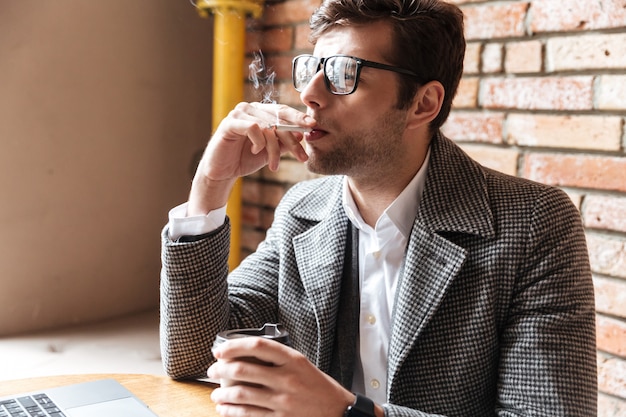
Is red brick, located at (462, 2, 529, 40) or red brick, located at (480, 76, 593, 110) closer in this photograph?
red brick, located at (480, 76, 593, 110)

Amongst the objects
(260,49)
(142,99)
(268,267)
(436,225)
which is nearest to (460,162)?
(436,225)

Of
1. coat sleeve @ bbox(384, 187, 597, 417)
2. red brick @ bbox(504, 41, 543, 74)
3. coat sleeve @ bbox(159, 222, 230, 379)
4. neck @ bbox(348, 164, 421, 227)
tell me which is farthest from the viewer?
red brick @ bbox(504, 41, 543, 74)

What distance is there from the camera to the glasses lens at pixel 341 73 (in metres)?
1.45

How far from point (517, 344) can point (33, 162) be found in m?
1.78

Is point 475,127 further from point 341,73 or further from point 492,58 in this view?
point 341,73

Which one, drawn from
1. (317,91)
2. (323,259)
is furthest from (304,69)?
(323,259)

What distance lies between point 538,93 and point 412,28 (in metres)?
0.53

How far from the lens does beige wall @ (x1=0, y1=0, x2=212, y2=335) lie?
233 cm

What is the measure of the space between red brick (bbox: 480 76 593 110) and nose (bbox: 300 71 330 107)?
0.69m

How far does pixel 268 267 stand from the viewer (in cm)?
163

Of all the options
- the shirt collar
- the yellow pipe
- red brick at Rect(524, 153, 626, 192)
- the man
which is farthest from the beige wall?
red brick at Rect(524, 153, 626, 192)

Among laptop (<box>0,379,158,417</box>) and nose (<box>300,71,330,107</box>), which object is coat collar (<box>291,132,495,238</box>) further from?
laptop (<box>0,379,158,417</box>)

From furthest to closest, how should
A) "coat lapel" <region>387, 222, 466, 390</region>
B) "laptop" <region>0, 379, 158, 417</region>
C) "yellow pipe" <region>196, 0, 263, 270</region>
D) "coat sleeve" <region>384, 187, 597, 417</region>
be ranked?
1. "yellow pipe" <region>196, 0, 263, 270</region>
2. "coat lapel" <region>387, 222, 466, 390</region>
3. "coat sleeve" <region>384, 187, 597, 417</region>
4. "laptop" <region>0, 379, 158, 417</region>

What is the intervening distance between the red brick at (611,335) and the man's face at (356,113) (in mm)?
738
